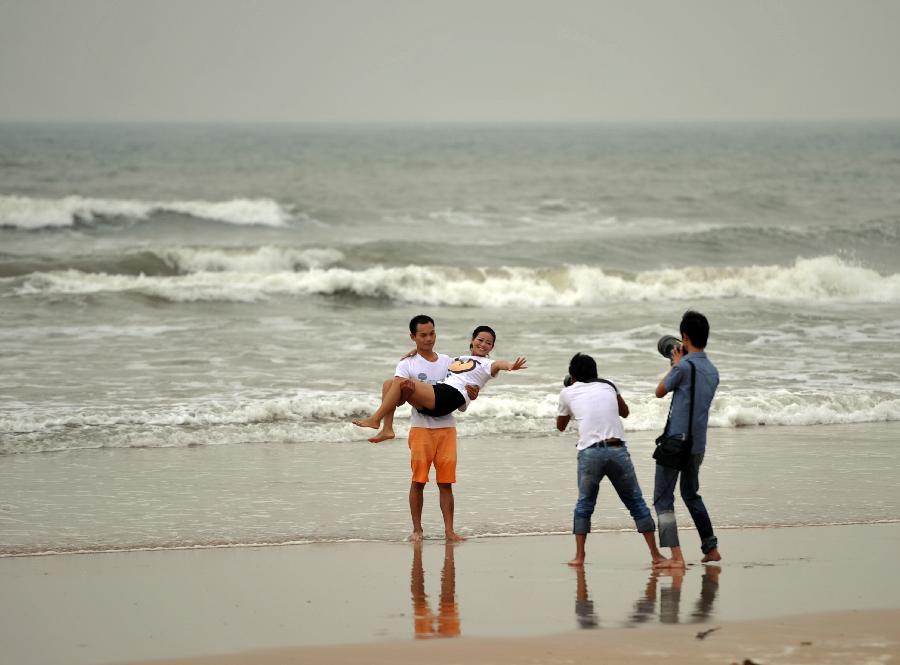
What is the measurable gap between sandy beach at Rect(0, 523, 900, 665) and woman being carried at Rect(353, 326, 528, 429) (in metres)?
0.91

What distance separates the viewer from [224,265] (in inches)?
1064

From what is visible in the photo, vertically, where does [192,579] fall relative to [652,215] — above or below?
below

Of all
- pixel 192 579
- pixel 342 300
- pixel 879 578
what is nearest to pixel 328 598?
pixel 192 579

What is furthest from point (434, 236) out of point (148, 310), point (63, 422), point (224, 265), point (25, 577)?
point (25, 577)

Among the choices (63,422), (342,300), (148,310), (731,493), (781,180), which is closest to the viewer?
(731,493)

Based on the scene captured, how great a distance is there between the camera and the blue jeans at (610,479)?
701 cm

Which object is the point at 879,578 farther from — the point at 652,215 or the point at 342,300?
the point at 652,215

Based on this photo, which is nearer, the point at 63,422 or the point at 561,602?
the point at 561,602

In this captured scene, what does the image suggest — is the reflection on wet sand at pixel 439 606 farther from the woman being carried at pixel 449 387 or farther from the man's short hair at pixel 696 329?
the man's short hair at pixel 696 329

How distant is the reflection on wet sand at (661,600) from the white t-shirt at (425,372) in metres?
1.40

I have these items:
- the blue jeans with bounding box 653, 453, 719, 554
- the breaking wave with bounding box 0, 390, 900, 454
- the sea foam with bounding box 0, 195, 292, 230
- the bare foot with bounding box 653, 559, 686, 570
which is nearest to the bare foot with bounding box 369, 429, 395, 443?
the blue jeans with bounding box 653, 453, 719, 554

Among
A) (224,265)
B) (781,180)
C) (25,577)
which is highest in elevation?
(781,180)

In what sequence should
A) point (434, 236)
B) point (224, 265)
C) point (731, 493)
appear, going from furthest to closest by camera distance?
point (434, 236)
point (224, 265)
point (731, 493)

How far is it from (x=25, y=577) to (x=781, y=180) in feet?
160
